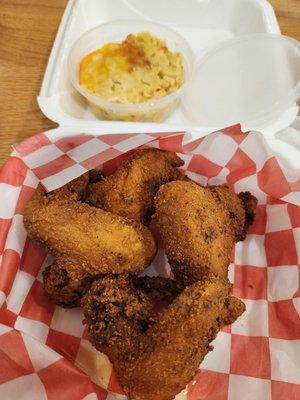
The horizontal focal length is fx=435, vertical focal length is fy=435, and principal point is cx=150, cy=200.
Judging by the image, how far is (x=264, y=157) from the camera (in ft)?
3.83

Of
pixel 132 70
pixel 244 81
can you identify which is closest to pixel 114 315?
pixel 132 70

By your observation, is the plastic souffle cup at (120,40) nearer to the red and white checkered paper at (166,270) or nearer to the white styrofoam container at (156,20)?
the white styrofoam container at (156,20)

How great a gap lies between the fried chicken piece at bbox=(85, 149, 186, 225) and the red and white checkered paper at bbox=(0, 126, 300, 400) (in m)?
0.04

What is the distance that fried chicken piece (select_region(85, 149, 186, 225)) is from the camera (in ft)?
3.59

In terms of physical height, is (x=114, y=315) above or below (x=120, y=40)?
below

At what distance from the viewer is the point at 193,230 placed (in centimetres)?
99

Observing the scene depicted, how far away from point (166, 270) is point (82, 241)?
0.90ft

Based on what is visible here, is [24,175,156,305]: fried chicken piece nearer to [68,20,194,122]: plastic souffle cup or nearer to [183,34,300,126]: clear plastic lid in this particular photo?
[68,20,194,122]: plastic souffle cup

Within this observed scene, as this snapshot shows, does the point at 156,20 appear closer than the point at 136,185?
No

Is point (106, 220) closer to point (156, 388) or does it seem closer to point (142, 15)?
point (156, 388)

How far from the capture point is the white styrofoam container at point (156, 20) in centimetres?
145

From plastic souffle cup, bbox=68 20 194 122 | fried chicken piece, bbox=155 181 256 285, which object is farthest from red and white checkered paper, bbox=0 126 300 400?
plastic souffle cup, bbox=68 20 194 122

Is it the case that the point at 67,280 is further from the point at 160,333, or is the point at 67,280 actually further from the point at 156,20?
the point at 156,20

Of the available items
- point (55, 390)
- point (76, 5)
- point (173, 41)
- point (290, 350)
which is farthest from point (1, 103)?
point (290, 350)
